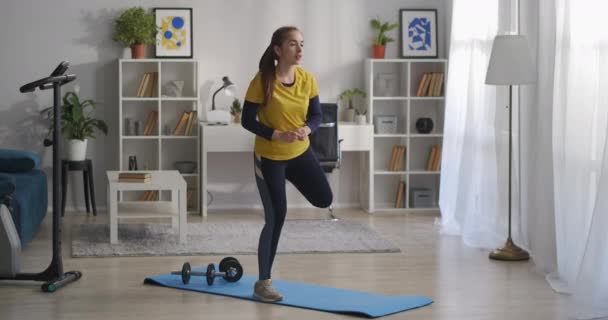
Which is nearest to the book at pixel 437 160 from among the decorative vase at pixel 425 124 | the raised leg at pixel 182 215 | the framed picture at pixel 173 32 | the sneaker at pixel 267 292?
the decorative vase at pixel 425 124

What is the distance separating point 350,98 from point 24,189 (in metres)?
3.27

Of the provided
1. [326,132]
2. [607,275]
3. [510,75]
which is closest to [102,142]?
[326,132]

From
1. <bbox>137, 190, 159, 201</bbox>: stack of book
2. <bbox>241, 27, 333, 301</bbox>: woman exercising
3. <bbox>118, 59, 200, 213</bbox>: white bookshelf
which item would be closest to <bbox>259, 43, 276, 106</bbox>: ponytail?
<bbox>241, 27, 333, 301</bbox>: woman exercising

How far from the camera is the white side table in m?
6.61

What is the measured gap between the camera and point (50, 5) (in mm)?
8281

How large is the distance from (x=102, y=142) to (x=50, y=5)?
1.25 metres

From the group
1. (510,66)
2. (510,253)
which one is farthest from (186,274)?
(510,66)

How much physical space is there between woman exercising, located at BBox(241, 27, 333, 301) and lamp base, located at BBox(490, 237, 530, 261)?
186 cm

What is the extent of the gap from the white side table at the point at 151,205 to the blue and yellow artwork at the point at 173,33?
5.40 ft

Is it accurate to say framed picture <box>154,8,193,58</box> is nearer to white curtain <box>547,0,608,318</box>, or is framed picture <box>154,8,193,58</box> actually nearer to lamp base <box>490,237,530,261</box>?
lamp base <box>490,237,530,261</box>

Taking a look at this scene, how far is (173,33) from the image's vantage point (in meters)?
8.41

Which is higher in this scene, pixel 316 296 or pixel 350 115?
pixel 350 115

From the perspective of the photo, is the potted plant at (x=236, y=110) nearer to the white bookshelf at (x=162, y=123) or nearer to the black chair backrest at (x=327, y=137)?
the white bookshelf at (x=162, y=123)

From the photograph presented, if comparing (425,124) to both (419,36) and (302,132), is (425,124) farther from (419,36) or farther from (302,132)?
(302,132)
